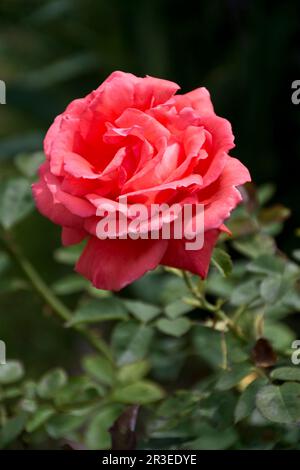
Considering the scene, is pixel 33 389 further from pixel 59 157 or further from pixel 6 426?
pixel 59 157

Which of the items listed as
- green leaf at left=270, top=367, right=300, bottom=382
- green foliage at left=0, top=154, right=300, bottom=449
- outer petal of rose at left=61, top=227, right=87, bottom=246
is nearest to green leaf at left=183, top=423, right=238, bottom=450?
green foliage at left=0, top=154, right=300, bottom=449

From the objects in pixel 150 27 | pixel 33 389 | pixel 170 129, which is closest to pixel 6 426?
pixel 33 389

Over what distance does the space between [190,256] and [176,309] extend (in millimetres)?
190

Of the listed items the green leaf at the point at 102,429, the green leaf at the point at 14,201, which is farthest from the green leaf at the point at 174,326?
the green leaf at the point at 14,201

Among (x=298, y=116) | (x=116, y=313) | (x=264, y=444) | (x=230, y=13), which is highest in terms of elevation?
(x=230, y=13)

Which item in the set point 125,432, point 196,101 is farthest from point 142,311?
point 196,101

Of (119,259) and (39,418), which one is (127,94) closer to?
(119,259)

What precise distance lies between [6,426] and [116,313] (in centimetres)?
15

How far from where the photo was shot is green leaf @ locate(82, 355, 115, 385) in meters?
0.88

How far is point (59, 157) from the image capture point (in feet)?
2.01

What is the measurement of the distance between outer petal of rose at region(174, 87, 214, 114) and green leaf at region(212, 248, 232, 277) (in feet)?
0.37

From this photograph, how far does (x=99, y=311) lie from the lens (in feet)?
2.65

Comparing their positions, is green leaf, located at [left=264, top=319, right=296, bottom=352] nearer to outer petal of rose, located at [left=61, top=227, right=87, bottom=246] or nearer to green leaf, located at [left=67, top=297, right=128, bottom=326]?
green leaf, located at [left=67, top=297, right=128, bottom=326]

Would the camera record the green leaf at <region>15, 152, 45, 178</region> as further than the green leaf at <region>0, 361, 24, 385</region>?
Yes
